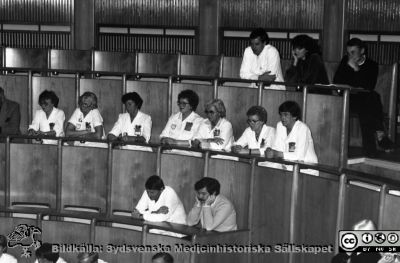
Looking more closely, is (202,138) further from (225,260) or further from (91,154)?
(225,260)

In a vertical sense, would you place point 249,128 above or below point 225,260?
above

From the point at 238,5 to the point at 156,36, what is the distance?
1.09 metres

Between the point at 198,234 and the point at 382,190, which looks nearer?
the point at 382,190

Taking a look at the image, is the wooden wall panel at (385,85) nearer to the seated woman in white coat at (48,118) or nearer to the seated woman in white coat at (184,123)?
the seated woman in white coat at (184,123)

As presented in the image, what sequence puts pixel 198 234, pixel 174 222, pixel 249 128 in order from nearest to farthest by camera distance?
pixel 198 234, pixel 174 222, pixel 249 128

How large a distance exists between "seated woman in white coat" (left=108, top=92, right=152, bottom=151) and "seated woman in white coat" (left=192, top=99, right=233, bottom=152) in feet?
2.52

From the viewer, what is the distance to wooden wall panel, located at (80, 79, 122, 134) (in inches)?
380

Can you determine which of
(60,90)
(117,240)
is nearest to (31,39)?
(60,90)

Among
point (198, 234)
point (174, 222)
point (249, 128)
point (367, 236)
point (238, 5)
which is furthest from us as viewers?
point (238, 5)

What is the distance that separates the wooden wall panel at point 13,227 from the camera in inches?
323

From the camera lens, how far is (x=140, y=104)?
9.20 metres

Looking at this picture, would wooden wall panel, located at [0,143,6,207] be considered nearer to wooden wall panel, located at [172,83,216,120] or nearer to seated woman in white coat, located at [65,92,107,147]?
seated woman in white coat, located at [65,92,107,147]

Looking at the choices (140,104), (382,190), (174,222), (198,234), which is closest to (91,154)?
(140,104)

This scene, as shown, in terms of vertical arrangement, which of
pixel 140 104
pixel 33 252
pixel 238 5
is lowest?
pixel 33 252
